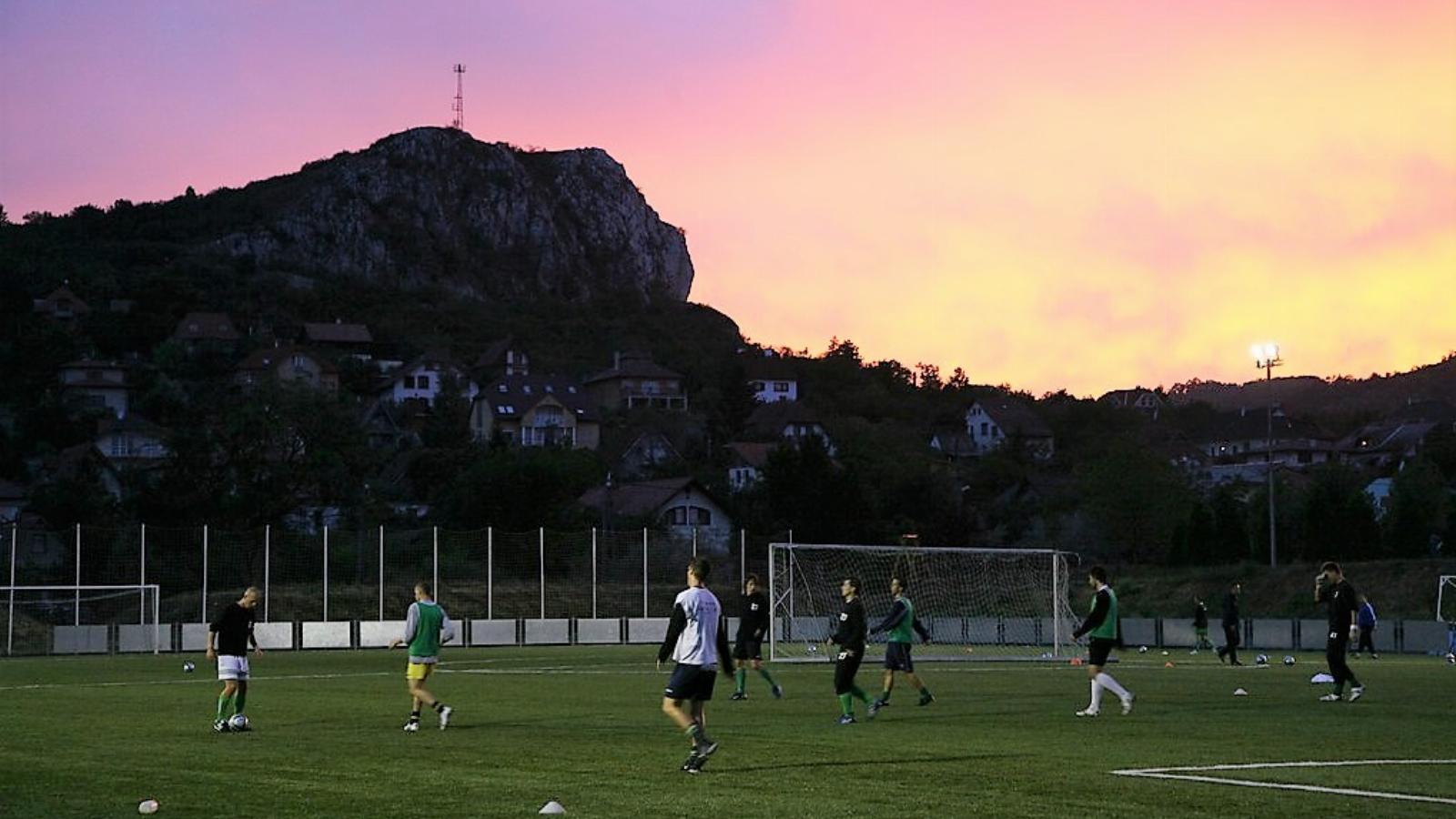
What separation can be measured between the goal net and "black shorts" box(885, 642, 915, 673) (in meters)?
35.7

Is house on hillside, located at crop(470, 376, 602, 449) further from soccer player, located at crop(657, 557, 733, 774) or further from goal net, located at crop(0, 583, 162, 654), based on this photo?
soccer player, located at crop(657, 557, 733, 774)

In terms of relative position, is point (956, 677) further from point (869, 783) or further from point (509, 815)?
point (509, 815)

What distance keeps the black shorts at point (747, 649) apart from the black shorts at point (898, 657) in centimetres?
399

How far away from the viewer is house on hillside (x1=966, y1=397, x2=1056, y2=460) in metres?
172

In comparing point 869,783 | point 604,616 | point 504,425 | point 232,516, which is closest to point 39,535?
point 604,616

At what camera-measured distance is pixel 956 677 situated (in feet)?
121

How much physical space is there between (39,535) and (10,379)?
4448 inches

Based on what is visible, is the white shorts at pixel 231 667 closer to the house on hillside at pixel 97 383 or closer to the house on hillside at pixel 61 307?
the house on hillside at pixel 97 383

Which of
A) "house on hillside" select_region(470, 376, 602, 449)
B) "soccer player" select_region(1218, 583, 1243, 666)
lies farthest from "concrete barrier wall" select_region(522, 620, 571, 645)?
"house on hillside" select_region(470, 376, 602, 449)

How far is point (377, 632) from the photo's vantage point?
61062 mm

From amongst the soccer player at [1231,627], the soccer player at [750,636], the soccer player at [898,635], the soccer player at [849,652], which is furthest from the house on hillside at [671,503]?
the soccer player at [849,652]

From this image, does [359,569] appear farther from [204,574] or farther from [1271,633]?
[1271,633]

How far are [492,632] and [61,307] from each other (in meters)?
145

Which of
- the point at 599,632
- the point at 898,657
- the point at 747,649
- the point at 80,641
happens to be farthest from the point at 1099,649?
the point at 80,641
